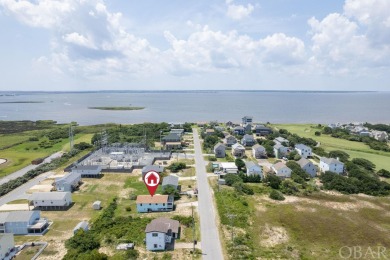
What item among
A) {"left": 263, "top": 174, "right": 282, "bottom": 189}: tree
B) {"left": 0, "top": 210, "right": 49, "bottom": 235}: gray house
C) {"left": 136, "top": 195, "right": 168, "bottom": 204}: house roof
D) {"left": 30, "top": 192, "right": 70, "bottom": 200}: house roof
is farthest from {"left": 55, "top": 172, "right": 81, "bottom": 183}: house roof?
{"left": 263, "top": 174, "right": 282, "bottom": 189}: tree

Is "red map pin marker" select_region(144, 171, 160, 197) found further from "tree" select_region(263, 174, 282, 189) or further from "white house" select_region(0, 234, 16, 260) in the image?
"tree" select_region(263, 174, 282, 189)

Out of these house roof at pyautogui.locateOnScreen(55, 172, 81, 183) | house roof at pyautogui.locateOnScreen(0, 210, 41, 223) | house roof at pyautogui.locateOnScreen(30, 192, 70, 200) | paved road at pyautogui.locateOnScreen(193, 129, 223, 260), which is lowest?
paved road at pyautogui.locateOnScreen(193, 129, 223, 260)

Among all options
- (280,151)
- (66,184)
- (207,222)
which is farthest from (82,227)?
(280,151)

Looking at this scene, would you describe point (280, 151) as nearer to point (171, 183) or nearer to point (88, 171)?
point (171, 183)

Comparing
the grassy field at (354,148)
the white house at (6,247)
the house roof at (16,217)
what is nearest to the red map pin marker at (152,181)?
the house roof at (16,217)

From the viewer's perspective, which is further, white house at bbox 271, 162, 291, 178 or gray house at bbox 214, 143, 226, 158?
gray house at bbox 214, 143, 226, 158

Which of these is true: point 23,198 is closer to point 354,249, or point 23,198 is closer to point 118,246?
point 118,246

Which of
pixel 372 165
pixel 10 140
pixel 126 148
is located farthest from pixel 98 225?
pixel 10 140
